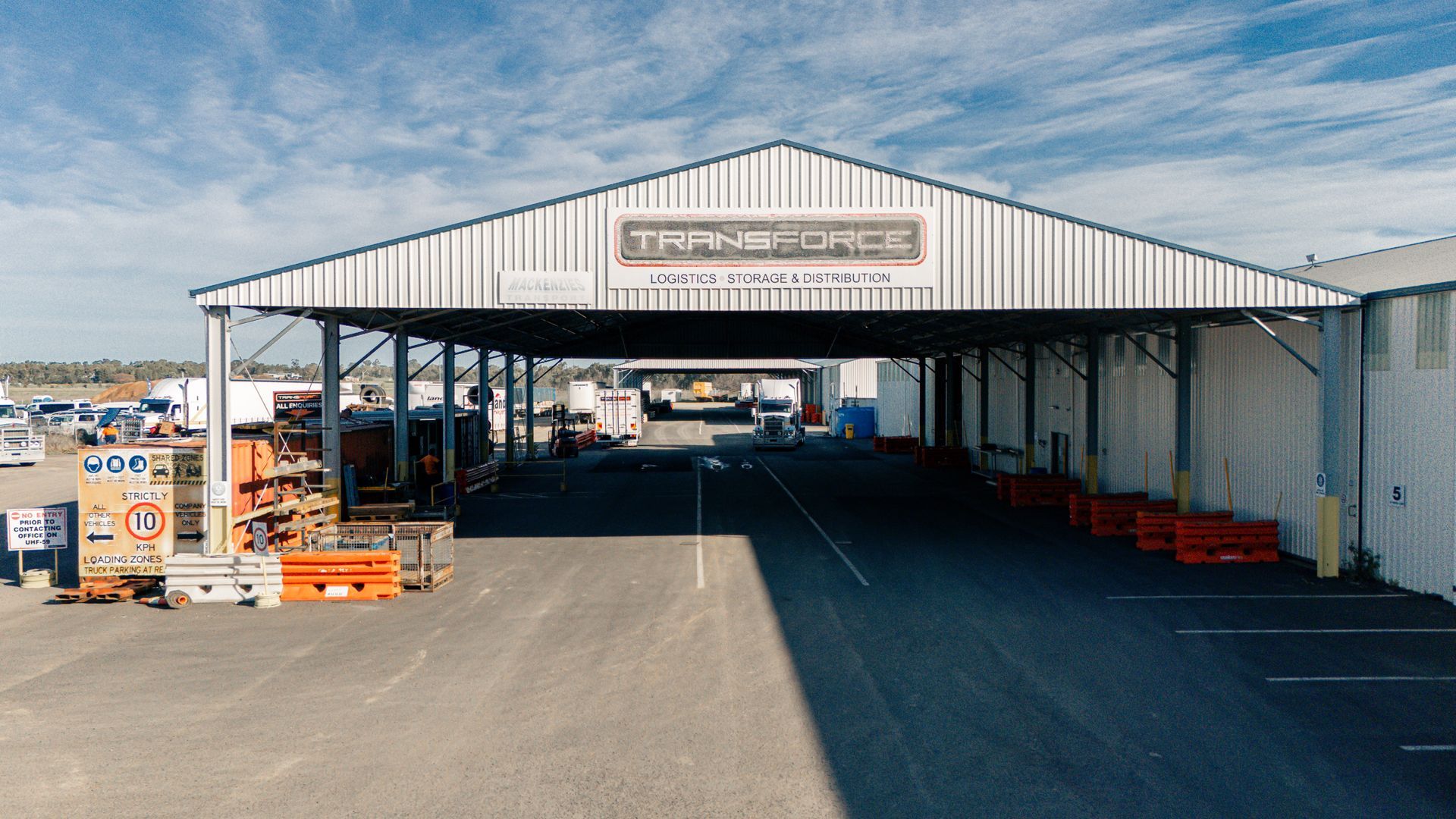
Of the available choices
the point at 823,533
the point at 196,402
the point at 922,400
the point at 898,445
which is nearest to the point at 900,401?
the point at 898,445

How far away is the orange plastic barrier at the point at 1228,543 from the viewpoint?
717 inches

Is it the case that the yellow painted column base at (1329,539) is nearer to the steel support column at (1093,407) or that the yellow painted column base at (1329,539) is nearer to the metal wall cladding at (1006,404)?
the steel support column at (1093,407)

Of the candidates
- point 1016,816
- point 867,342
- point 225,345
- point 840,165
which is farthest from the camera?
point 867,342

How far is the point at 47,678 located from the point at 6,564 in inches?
412

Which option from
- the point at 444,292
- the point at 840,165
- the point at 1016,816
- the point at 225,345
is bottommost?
the point at 1016,816

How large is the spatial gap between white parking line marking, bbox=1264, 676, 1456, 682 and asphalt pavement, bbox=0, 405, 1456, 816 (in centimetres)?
6

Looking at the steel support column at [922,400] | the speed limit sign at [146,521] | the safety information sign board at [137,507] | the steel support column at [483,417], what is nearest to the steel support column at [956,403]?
the steel support column at [922,400]

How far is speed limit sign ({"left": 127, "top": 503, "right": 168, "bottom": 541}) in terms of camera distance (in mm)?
15906

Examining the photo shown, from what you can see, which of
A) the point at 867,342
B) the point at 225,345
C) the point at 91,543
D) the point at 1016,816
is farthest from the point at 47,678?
the point at 867,342

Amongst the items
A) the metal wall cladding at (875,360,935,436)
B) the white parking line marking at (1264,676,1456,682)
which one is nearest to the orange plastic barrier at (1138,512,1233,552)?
the white parking line marking at (1264,676,1456,682)

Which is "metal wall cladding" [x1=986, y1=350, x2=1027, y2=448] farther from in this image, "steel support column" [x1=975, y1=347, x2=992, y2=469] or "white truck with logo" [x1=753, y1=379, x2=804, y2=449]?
"white truck with logo" [x1=753, y1=379, x2=804, y2=449]

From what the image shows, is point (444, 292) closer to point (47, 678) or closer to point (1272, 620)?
point (47, 678)

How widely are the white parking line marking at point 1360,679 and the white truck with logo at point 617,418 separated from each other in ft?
154

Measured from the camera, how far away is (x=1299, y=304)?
16.8 m
